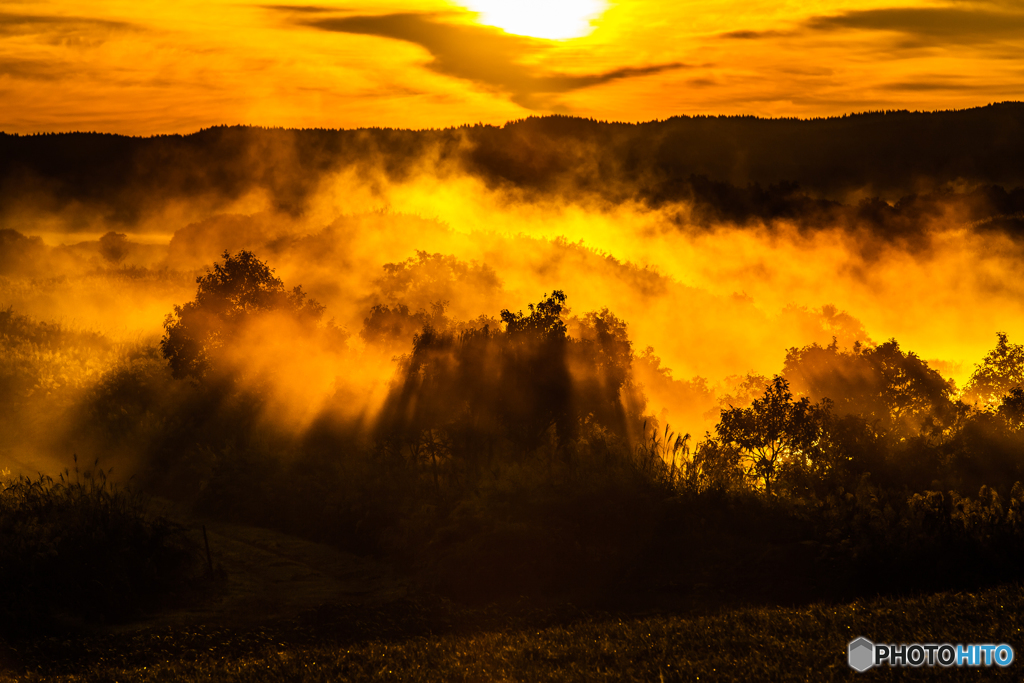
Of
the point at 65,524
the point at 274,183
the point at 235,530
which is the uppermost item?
the point at 274,183

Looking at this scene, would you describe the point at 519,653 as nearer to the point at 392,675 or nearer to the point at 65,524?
the point at 392,675

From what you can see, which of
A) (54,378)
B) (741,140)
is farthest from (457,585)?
(741,140)

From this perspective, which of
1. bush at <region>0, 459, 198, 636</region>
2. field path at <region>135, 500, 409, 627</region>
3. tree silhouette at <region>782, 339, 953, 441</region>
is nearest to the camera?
bush at <region>0, 459, 198, 636</region>

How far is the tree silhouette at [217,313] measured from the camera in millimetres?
47844

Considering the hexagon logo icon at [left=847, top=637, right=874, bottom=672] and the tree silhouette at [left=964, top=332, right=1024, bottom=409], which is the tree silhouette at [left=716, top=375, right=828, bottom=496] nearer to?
the tree silhouette at [left=964, top=332, right=1024, bottom=409]

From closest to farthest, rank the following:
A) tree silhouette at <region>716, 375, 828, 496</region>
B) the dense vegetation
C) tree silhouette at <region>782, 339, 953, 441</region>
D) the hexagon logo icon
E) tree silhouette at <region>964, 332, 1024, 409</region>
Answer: the hexagon logo icon → the dense vegetation → tree silhouette at <region>716, 375, 828, 496</region> → tree silhouette at <region>782, 339, 953, 441</region> → tree silhouette at <region>964, 332, 1024, 409</region>

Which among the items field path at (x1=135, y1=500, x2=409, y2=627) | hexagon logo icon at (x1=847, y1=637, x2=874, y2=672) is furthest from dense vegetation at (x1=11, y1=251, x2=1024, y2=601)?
hexagon logo icon at (x1=847, y1=637, x2=874, y2=672)

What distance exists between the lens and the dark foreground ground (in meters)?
18.1

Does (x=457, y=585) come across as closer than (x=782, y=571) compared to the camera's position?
No

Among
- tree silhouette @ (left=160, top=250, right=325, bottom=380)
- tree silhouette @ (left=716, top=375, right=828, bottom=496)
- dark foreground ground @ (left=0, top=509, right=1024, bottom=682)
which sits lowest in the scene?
dark foreground ground @ (left=0, top=509, right=1024, bottom=682)

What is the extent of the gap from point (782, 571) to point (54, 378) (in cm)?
3981

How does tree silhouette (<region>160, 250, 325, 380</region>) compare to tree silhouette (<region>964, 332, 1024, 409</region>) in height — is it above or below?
above

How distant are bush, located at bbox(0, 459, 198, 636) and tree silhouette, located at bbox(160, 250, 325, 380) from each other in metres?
16.2

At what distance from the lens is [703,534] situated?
29.2 m
